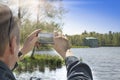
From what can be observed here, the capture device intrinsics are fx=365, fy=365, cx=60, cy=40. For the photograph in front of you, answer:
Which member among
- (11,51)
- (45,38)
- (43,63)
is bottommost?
(43,63)

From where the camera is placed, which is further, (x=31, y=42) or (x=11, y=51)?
(x=31, y=42)

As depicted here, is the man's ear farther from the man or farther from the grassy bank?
the grassy bank

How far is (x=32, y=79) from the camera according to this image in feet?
4.17

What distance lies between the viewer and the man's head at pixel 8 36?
1065mm

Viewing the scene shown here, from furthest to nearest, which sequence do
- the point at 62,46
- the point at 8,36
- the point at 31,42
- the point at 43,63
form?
the point at 43,63
the point at 31,42
the point at 62,46
the point at 8,36

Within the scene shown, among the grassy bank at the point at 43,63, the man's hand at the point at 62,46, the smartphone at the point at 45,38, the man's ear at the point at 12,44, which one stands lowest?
the grassy bank at the point at 43,63

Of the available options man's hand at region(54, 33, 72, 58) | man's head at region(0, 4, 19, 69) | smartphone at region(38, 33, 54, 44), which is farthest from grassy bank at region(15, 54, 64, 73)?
man's head at region(0, 4, 19, 69)

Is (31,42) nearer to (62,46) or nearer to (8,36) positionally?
(62,46)

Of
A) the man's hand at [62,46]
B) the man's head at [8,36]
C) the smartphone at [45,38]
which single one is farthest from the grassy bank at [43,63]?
the man's head at [8,36]

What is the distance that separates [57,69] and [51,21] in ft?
15.8

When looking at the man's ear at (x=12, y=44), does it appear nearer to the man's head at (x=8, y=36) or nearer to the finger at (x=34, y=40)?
the man's head at (x=8, y=36)

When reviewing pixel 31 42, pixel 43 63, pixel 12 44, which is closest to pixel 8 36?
pixel 12 44

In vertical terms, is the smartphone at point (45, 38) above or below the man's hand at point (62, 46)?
below

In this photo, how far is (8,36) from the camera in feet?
3.57
